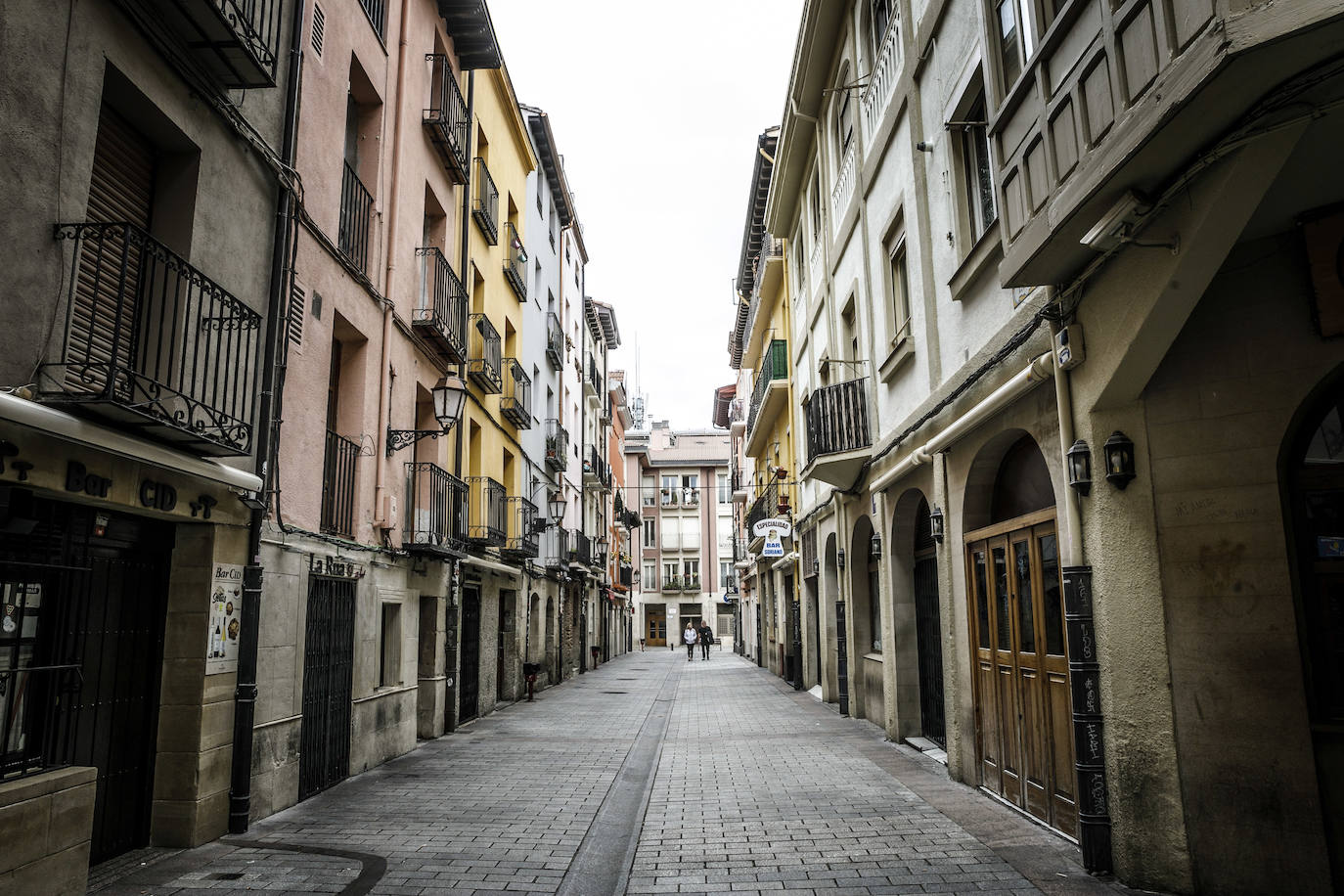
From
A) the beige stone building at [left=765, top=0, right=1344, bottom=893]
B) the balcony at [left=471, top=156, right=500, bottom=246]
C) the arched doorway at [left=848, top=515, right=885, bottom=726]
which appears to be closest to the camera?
the beige stone building at [left=765, top=0, right=1344, bottom=893]

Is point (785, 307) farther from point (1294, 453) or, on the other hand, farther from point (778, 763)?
point (1294, 453)

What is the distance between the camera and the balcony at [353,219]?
33.8 feet

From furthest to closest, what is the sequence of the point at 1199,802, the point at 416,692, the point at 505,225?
the point at 505,225 → the point at 416,692 → the point at 1199,802

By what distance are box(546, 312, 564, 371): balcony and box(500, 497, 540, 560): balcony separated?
6.28 m

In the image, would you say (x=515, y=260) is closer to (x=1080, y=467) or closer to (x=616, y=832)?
(x=616, y=832)

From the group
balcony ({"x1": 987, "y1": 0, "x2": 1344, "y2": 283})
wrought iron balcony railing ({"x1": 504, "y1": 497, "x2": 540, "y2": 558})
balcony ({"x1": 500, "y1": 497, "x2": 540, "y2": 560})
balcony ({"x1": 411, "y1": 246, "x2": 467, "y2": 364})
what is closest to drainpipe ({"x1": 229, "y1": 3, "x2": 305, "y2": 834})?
balcony ({"x1": 411, "y1": 246, "x2": 467, "y2": 364})

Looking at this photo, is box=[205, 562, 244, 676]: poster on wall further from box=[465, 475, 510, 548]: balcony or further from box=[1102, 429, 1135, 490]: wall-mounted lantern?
box=[465, 475, 510, 548]: balcony

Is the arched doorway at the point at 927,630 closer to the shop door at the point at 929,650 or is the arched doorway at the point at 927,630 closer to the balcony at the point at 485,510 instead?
the shop door at the point at 929,650

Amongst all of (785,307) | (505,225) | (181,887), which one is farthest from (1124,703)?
(785,307)

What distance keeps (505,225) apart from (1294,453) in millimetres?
16451

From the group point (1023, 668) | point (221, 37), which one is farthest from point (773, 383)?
point (221, 37)

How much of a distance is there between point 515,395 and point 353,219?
956 centimetres

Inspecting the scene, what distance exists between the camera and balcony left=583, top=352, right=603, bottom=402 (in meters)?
32.6

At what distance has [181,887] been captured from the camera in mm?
5766
